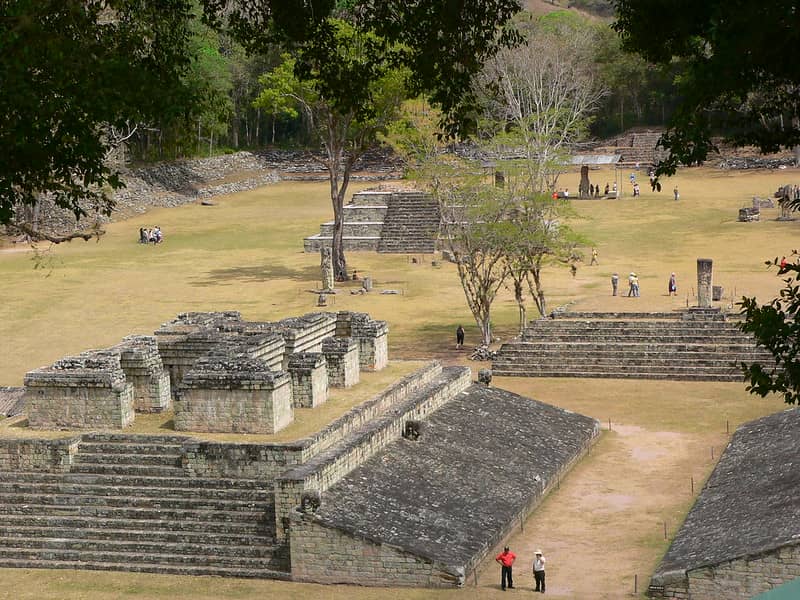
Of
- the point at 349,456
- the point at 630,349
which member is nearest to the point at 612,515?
the point at 349,456

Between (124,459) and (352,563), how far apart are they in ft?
14.9

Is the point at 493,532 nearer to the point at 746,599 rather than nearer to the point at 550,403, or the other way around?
the point at 746,599

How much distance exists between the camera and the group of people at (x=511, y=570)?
20.6 metres

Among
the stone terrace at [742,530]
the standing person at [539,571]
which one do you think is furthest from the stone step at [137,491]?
A: the stone terrace at [742,530]

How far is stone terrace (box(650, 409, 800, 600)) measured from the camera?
734 inches

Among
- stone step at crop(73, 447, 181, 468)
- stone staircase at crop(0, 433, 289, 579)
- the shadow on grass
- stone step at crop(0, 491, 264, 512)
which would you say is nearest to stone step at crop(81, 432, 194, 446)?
stone staircase at crop(0, 433, 289, 579)

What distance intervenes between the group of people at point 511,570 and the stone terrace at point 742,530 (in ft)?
5.30

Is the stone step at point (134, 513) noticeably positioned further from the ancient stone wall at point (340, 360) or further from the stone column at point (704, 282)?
the stone column at point (704, 282)

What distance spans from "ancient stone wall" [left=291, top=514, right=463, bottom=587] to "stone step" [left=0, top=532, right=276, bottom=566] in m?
0.69

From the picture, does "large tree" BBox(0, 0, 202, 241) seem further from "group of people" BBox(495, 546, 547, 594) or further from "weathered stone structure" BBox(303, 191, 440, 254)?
"weathered stone structure" BBox(303, 191, 440, 254)

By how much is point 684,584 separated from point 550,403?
13.4 metres

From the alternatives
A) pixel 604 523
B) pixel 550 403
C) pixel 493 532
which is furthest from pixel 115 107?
pixel 550 403

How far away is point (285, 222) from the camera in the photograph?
69000mm

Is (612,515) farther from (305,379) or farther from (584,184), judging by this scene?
(584,184)
